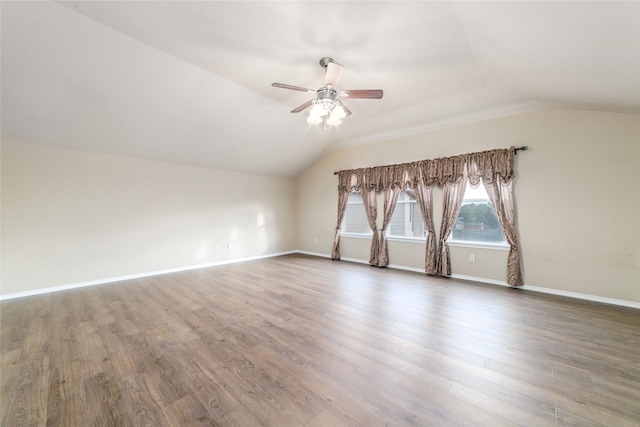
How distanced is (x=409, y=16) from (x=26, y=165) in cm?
550

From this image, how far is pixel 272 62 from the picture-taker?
2930 millimetres

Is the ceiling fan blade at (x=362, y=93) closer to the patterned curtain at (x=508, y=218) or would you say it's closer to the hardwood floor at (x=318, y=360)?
the hardwood floor at (x=318, y=360)

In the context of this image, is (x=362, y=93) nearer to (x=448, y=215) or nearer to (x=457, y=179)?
(x=457, y=179)

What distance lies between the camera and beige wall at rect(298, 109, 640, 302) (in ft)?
10.1

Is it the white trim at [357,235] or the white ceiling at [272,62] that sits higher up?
the white ceiling at [272,62]

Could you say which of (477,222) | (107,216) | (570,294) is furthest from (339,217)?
(107,216)

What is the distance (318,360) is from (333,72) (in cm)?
281

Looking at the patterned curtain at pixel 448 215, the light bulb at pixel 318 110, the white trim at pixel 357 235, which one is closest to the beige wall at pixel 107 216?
the white trim at pixel 357 235

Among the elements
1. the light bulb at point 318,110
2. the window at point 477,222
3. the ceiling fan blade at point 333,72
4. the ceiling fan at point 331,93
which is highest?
the ceiling fan blade at point 333,72

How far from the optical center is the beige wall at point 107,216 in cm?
348

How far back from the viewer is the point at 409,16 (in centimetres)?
218

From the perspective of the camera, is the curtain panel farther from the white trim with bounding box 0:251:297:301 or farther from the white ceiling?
the white trim with bounding box 0:251:297:301

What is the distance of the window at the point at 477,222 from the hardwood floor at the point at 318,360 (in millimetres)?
1061

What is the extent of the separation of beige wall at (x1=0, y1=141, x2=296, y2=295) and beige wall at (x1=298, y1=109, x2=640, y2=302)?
505 cm
